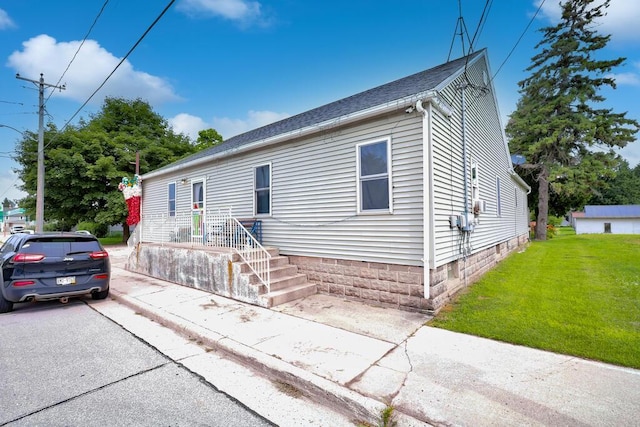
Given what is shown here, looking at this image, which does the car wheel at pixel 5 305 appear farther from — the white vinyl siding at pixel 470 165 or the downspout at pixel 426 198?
the white vinyl siding at pixel 470 165

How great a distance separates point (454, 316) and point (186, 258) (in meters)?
6.50

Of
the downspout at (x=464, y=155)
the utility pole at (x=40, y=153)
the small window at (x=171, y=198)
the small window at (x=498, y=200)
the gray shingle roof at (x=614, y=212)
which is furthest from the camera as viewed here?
the gray shingle roof at (x=614, y=212)

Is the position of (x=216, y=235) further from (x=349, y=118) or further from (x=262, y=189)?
(x=349, y=118)

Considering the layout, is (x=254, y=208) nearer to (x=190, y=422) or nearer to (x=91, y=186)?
(x=190, y=422)

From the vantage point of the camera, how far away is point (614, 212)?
37.4 meters

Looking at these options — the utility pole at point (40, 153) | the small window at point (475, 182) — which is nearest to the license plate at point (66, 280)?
the small window at point (475, 182)

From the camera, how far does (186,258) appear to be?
26.0 ft

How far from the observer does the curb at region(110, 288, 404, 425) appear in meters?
2.64

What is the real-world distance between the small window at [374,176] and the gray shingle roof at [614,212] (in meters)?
45.7

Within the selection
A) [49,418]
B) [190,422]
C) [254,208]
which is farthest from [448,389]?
[254,208]

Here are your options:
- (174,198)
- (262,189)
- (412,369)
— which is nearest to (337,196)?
(262,189)

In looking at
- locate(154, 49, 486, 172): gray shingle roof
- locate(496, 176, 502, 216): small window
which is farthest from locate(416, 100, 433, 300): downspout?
locate(496, 176, 502, 216): small window

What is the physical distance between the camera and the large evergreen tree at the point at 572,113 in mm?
18266

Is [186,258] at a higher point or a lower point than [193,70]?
lower
